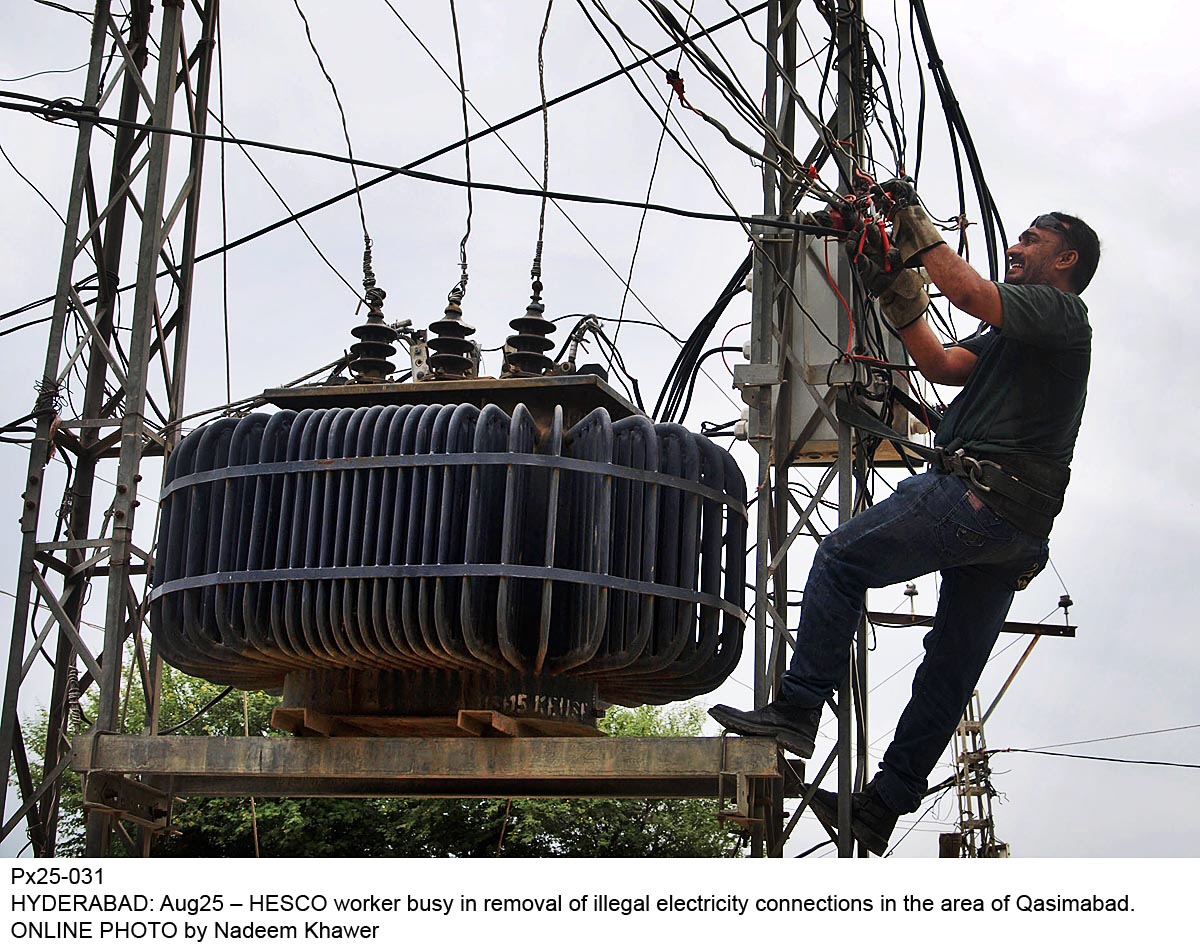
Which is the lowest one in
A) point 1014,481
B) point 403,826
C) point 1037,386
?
point 403,826

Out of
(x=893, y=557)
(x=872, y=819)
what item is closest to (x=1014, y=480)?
(x=893, y=557)

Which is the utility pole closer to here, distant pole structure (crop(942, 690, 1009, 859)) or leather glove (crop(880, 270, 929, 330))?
leather glove (crop(880, 270, 929, 330))

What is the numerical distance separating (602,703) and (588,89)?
15.4ft

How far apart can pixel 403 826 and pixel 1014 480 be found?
20.0 m

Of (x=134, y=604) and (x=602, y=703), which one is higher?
(x=134, y=604)

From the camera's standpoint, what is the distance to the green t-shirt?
21.8 ft

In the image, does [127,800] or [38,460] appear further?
[38,460]

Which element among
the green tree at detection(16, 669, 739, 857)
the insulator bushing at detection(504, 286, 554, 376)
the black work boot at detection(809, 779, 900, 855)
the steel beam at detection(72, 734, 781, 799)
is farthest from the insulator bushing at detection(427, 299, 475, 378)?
the green tree at detection(16, 669, 739, 857)

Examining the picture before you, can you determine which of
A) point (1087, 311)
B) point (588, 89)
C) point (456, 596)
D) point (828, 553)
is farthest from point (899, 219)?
point (588, 89)

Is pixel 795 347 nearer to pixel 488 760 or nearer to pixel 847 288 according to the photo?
pixel 847 288

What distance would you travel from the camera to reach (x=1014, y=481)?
22.0 ft

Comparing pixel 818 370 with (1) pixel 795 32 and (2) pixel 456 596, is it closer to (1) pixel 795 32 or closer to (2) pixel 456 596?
(1) pixel 795 32

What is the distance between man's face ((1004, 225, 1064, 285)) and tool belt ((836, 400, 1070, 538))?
0.83 m

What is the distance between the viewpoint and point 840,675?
6855 millimetres
